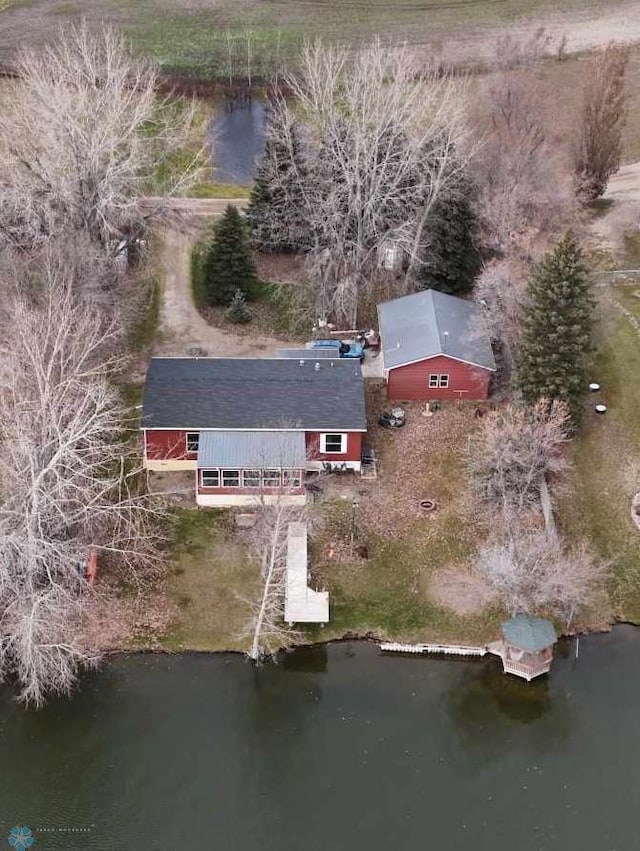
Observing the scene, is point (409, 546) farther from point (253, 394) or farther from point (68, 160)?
point (68, 160)

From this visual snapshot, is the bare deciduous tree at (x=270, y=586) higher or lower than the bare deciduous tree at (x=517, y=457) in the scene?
lower

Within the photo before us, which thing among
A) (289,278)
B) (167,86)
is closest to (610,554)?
(289,278)

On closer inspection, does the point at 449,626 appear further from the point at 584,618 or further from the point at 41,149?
the point at 41,149

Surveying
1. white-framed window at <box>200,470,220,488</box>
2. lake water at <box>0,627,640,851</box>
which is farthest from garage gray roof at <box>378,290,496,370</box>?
lake water at <box>0,627,640,851</box>

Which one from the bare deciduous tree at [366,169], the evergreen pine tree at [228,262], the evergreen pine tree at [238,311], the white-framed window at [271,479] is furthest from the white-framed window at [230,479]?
the evergreen pine tree at [228,262]

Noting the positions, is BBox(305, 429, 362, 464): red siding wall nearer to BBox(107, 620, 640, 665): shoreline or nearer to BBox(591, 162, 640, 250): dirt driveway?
BBox(107, 620, 640, 665): shoreline

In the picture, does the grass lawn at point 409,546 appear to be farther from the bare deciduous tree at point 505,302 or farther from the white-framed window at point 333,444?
the bare deciduous tree at point 505,302
